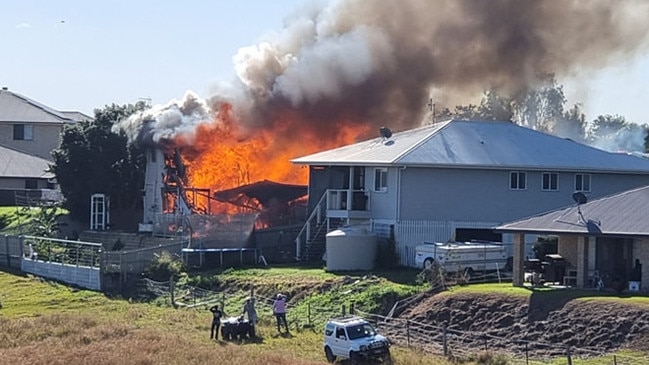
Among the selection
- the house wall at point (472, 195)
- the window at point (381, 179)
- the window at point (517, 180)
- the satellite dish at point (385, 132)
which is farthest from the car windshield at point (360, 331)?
the satellite dish at point (385, 132)

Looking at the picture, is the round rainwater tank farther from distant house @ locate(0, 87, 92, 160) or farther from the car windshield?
distant house @ locate(0, 87, 92, 160)

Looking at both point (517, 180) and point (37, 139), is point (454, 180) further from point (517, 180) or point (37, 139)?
point (37, 139)

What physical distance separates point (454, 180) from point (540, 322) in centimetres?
1677

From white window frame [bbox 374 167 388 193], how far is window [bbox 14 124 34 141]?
49.4m

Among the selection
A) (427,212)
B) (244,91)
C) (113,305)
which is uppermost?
(244,91)

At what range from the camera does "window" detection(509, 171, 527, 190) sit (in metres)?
52.2

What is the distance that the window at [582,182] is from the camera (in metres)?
53.7

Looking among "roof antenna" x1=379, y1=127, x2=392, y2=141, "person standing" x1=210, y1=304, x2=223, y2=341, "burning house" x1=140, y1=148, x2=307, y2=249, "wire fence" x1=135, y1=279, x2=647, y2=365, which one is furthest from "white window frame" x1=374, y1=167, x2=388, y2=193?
"person standing" x1=210, y1=304, x2=223, y2=341

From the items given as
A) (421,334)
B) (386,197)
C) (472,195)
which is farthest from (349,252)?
(421,334)

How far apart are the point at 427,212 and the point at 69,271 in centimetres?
1600

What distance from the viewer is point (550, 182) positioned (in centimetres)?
5303

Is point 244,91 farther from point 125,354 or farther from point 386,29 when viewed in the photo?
point 125,354

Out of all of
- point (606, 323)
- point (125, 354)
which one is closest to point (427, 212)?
point (606, 323)

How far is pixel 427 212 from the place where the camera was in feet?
167
